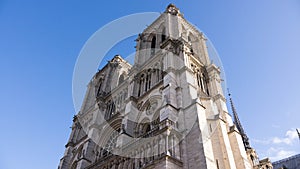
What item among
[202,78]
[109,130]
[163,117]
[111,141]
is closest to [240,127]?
[202,78]

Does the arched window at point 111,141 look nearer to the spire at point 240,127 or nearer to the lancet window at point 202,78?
the lancet window at point 202,78

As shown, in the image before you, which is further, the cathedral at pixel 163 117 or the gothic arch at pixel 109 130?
the gothic arch at pixel 109 130

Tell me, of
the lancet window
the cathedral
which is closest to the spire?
the cathedral

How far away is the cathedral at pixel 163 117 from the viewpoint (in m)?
12.9

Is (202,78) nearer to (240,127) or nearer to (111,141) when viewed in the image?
(111,141)

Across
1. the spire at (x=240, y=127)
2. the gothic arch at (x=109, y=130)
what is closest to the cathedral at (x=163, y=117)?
the gothic arch at (x=109, y=130)

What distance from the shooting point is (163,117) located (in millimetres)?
14469

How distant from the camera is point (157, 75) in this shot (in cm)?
2047

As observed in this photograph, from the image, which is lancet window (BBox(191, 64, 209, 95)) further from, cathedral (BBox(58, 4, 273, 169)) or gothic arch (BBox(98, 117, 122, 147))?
gothic arch (BBox(98, 117, 122, 147))

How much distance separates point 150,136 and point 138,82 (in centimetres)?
865

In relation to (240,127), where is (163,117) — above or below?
below

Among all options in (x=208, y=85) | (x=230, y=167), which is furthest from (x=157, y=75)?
(x=230, y=167)

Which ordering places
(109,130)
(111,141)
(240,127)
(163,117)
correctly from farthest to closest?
(240,127), (109,130), (111,141), (163,117)

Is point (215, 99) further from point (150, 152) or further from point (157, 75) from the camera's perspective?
point (150, 152)
